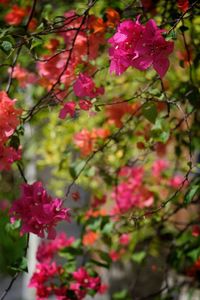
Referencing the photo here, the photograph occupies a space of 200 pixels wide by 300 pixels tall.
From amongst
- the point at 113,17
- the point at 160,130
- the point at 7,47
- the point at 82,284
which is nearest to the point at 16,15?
the point at 113,17

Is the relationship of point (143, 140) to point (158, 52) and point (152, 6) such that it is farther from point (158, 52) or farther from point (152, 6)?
point (158, 52)

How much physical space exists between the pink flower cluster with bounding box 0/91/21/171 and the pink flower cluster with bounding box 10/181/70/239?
0.33 feet

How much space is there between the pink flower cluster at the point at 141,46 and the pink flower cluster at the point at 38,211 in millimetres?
Answer: 435

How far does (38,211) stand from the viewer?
1.58 metres

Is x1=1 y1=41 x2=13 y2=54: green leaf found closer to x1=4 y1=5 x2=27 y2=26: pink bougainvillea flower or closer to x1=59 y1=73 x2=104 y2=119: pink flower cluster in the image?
x1=59 y1=73 x2=104 y2=119: pink flower cluster

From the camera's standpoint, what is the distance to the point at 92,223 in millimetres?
2373

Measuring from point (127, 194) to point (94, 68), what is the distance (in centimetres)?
108

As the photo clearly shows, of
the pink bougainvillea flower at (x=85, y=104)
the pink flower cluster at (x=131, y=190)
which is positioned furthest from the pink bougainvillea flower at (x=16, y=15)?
the pink bougainvillea flower at (x=85, y=104)

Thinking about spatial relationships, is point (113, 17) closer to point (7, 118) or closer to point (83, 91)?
point (83, 91)

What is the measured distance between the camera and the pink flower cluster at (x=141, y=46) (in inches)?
55.5

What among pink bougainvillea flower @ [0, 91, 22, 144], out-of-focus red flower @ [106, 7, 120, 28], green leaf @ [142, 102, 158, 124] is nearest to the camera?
pink bougainvillea flower @ [0, 91, 22, 144]

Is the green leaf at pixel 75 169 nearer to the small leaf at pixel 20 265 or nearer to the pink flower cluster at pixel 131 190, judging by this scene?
the small leaf at pixel 20 265

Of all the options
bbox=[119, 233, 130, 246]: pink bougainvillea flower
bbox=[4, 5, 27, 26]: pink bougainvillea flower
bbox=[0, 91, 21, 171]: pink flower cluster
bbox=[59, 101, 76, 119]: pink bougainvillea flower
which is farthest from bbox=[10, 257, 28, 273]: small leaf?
bbox=[119, 233, 130, 246]: pink bougainvillea flower

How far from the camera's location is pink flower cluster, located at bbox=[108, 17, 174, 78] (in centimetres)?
141
